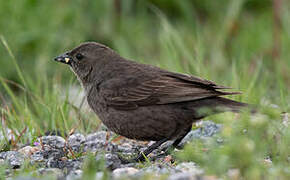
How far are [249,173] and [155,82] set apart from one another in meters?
2.06

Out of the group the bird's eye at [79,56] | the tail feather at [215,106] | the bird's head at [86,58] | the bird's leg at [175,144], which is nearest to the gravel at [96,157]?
the bird's leg at [175,144]

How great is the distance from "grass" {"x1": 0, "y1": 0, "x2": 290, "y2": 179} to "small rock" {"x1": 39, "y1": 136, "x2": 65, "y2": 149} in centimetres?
19

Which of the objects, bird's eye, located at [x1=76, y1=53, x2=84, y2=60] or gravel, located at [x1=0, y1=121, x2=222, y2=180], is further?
bird's eye, located at [x1=76, y1=53, x2=84, y2=60]

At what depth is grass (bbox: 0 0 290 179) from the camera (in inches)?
137

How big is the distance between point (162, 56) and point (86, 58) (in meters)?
2.06

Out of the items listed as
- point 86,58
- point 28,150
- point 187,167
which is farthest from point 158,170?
point 86,58

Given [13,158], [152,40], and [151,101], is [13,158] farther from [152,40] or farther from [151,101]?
[152,40]

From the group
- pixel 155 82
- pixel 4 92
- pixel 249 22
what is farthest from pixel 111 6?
pixel 155 82

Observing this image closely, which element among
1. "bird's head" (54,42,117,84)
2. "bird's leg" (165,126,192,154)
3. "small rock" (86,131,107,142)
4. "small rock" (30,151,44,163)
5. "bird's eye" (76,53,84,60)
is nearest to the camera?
"small rock" (30,151,44,163)

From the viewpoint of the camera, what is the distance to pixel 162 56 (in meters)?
7.48

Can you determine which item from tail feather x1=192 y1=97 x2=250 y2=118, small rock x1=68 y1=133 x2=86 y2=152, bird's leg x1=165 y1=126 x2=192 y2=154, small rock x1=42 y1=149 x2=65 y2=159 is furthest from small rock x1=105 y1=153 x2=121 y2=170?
tail feather x1=192 y1=97 x2=250 y2=118

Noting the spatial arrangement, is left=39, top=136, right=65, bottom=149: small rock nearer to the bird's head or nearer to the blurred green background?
the blurred green background

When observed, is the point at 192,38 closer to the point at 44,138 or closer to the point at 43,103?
the point at 43,103

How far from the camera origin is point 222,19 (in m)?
9.42
